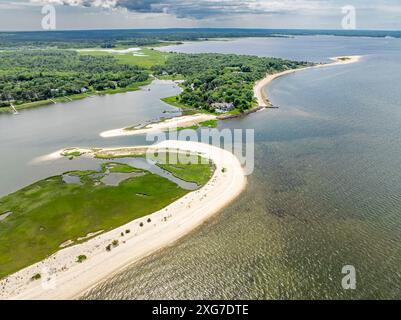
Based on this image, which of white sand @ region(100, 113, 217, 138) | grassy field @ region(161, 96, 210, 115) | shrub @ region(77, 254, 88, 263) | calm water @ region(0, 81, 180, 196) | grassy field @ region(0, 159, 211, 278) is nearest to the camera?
shrub @ region(77, 254, 88, 263)

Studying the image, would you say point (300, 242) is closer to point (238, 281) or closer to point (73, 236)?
point (238, 281)

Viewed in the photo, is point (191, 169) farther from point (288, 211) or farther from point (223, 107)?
point (223, 107)

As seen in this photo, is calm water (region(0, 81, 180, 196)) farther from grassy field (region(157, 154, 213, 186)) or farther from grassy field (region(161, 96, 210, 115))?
grassy field (region(157, 154, 213, 186))

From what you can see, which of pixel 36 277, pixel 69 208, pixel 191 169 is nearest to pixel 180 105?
pixel 191 169

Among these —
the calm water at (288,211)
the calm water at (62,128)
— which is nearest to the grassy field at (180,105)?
the calm water at (62,128)

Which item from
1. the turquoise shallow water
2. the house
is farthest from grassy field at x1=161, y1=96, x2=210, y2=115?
the turquoise shallow water

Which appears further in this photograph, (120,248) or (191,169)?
(191,169)
